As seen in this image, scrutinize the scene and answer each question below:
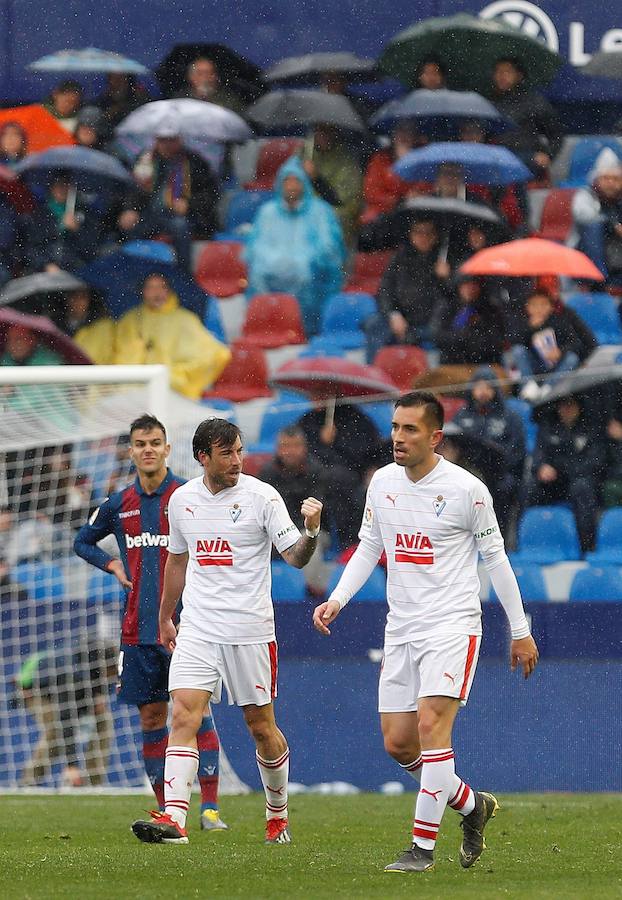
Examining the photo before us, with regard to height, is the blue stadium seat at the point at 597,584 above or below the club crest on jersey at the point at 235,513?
below

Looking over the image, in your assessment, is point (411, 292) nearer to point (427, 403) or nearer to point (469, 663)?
point (427, 403)

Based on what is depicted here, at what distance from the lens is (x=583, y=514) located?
13.6 metres

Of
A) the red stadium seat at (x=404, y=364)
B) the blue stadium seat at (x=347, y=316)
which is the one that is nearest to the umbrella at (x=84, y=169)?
the blue stadium seat at (x=347, y=316)

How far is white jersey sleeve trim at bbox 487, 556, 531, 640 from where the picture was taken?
693cm

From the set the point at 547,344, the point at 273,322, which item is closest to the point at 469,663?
the point at 547,344

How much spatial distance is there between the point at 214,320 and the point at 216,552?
8.44 metres

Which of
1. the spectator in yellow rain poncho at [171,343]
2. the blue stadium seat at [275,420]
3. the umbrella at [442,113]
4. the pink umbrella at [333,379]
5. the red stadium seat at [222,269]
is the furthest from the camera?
the umbrella at [442,113]

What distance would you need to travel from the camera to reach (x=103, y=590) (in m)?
11.9

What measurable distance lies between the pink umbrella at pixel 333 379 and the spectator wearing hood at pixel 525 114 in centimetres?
369

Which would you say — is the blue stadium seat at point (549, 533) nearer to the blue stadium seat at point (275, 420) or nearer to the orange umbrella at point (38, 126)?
the blue stadium seat at point (275, 420)

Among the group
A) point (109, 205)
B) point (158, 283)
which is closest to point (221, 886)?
point (158, 283)

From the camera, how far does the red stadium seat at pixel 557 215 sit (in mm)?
16188

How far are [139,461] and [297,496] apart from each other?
4077 millimetres

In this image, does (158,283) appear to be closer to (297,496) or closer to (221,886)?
(297,496)
